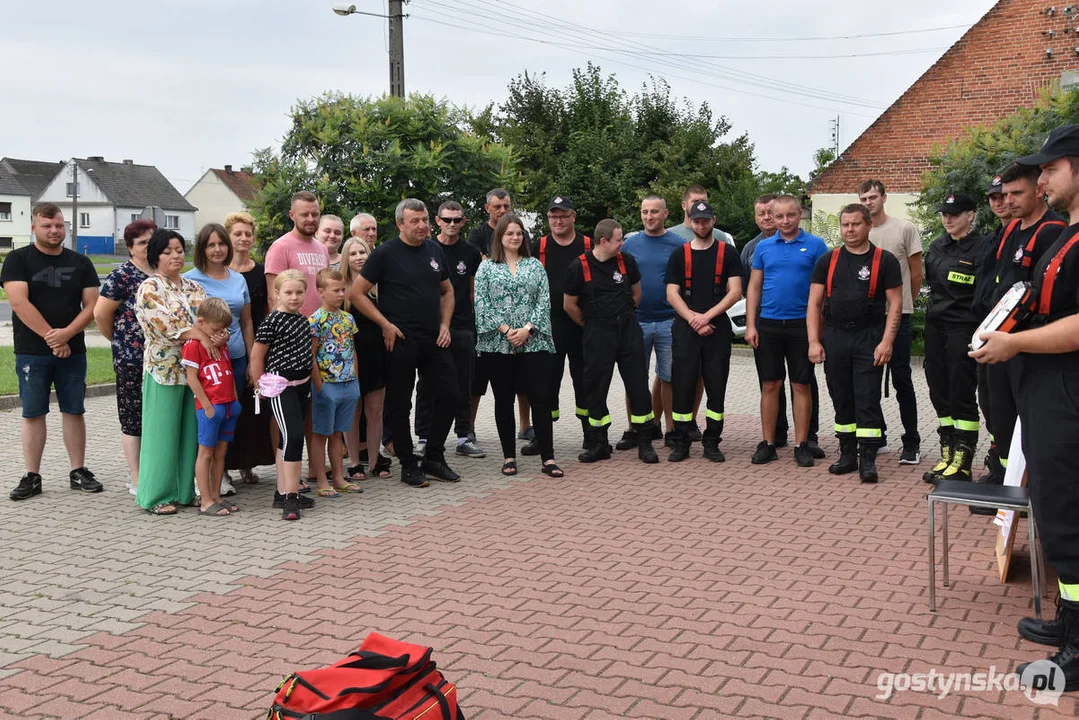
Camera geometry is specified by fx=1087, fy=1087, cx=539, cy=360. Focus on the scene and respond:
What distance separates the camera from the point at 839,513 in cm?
749

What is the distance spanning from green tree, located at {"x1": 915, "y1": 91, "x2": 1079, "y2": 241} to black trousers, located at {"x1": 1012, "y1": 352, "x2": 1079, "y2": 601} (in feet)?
40.1

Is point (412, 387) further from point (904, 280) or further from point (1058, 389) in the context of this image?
point (1058, 389)

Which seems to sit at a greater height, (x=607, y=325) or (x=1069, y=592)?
(x=607, y=325)

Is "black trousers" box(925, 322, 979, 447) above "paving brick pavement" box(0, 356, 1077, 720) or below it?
above

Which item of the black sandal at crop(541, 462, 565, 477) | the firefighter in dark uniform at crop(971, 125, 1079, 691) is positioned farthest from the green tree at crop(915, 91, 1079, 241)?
the firefighter in dark uniform at crop(971, 125, 1079, 691)

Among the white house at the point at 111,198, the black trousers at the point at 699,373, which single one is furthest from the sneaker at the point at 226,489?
the white house at the point at 111,198

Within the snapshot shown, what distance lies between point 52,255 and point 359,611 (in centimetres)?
431

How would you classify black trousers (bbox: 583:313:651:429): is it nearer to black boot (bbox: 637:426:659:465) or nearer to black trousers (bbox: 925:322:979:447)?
black boot (bbox: 637:426:659:465)

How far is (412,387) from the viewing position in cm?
862

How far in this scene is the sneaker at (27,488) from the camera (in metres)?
8.08

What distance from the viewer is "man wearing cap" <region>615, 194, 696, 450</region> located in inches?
392

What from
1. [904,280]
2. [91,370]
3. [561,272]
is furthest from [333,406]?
[91,370]

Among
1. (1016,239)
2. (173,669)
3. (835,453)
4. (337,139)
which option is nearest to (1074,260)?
(1016,239)

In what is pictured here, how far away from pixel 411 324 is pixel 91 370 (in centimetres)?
898
